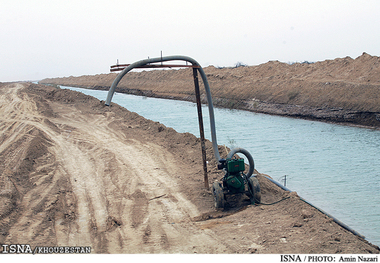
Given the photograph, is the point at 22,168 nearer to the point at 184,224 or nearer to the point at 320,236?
the point at 184,224

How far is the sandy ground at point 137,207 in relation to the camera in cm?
541

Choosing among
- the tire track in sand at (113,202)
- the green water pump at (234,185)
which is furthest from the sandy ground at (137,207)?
the green water pump at (234,185)

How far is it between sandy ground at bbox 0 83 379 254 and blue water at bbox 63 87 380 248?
5.32ft

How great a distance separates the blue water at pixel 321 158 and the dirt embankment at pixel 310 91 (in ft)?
5.15

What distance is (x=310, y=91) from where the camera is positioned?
78.1 feet

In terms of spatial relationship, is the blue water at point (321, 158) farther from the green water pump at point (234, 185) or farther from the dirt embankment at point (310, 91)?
the green water pump at point (234, 185)

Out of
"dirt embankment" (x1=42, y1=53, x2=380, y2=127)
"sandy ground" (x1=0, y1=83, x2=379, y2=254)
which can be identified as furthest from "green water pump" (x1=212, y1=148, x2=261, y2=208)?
"dirt embankment" (x1=42, y1=53, x2=380, y2=127)

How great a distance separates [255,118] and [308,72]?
12.4 meters

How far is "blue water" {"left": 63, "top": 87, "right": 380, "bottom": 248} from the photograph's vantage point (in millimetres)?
7980

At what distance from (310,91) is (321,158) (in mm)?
12934

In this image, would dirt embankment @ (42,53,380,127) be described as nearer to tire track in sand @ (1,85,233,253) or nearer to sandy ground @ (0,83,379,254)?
sandy ground @ (0,83,379,254)

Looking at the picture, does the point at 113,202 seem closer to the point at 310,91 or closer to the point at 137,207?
the point at 137,207

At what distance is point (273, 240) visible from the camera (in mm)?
5355

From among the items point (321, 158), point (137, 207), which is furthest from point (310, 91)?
point (137, 207)
